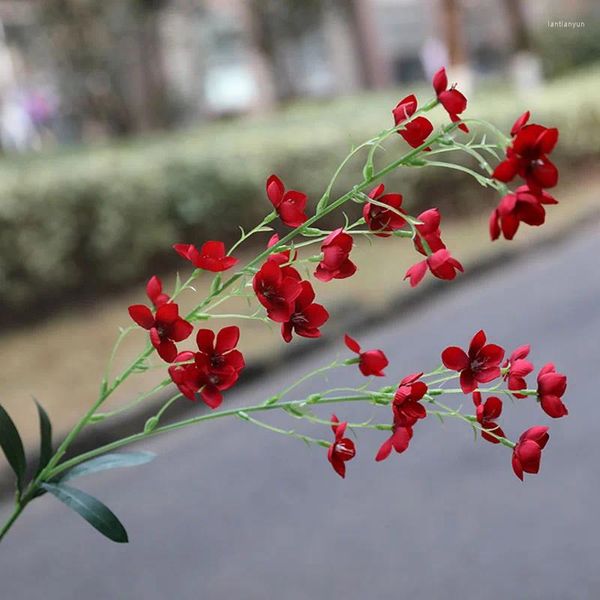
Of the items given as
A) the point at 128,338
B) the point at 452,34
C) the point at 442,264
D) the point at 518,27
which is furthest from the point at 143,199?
the point at 518,27

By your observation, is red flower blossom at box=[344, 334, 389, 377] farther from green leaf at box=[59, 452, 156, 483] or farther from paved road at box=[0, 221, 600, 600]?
paved road at box=[0, 221, 600, 600]

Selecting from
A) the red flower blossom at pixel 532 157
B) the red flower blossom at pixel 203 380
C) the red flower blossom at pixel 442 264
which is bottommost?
the red flower blossom at pixel 203 380

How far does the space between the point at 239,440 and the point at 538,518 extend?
1451 millimetres

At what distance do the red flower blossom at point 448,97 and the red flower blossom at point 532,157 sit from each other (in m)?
0.06

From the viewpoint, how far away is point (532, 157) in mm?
639

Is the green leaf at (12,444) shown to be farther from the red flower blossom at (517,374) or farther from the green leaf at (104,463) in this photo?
the red flower blossom at (517,374)

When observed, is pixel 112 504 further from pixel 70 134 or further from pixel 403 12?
pixel 403 12

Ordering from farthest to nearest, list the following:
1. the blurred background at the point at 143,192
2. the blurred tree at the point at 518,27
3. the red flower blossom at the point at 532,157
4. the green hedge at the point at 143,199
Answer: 1. the blurred tree at the point at 518,27
2. the green hedge at the point at 143,199
3. the blurred background at the point at 143,192
4. the red flower blossom at the point at 532,157

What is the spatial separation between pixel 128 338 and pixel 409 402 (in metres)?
4.78

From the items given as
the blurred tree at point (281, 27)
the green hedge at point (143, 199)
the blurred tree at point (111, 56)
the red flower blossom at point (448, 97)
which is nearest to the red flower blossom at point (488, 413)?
the red flower blossom at point (448, 97)

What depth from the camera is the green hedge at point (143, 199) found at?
5586 millimetres

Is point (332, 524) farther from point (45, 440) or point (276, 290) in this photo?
point (276, 290)

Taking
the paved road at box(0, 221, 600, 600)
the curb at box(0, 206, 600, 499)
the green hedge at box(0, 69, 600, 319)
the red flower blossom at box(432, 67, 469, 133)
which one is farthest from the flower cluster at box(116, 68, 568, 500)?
→ the green hedge at box(0, 69, 600, 319)

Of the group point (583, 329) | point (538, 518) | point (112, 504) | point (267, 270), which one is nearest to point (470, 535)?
point (538, 518)
